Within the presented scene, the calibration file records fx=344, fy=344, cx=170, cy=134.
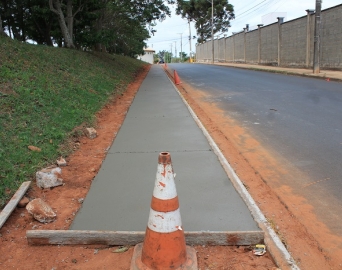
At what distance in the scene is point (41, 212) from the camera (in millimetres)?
3727

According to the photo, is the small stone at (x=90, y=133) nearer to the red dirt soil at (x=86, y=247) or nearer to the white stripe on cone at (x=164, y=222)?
the red dirt soil at (x=86, y=247)

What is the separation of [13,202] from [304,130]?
5534 mm

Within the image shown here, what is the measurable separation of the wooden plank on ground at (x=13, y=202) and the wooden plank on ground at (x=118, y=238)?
0.56 meters

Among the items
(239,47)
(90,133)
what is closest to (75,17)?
(90,133)

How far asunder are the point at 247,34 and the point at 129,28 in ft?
53.2

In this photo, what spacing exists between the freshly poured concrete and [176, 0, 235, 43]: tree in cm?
Answer: 6274

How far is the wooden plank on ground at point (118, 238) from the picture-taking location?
3188mm

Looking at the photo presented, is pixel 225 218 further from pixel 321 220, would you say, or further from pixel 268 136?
pixel 268 136

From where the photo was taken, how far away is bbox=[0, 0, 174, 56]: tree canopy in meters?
20.0

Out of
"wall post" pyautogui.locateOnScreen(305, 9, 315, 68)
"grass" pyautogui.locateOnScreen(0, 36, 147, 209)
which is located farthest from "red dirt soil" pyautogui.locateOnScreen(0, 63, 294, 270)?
"wall post" pyautogui.locateOnScreen(305, 9, 315, 68)

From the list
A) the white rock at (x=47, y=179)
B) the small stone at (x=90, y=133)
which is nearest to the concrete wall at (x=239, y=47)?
the small stone at (x=90, y=133)

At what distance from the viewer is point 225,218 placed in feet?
11.8

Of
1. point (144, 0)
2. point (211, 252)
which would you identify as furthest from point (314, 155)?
point (144, 0)

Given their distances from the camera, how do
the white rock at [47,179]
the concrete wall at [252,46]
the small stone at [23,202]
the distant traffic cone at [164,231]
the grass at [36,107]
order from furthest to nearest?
the concrete wall at [252,46], the grass at [36,107], the white rock at [47,179], the small stone at [23,202], the distant traffic cone at [164,231]
